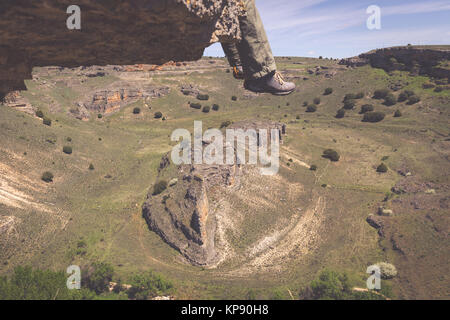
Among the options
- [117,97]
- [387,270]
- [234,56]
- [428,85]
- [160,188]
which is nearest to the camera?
[234,56]

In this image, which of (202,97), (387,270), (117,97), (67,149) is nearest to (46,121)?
(67,149)

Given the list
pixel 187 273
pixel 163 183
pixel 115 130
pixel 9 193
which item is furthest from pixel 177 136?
pixel 187 273

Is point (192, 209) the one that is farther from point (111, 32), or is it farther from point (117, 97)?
point (117, 97)

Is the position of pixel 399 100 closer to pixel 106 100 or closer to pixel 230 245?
pixel 230 245

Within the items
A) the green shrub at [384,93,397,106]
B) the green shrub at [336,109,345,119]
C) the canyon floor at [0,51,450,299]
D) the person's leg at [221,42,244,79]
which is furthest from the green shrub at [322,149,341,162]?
the person's leg at [221,42,244,79]

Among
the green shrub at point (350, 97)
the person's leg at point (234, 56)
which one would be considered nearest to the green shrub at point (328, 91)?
the green shrub at point (350, 97)

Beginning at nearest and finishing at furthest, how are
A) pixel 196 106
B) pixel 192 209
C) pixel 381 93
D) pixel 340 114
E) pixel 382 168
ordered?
pixel 192 209 < pixel 382 168 < pixel 340 114 < pixel 381 93 < pixel 196 106

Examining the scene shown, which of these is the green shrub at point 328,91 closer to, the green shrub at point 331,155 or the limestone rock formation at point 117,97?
the green shrub at point 331,155

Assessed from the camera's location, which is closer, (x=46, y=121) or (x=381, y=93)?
(x=46, y=121)
